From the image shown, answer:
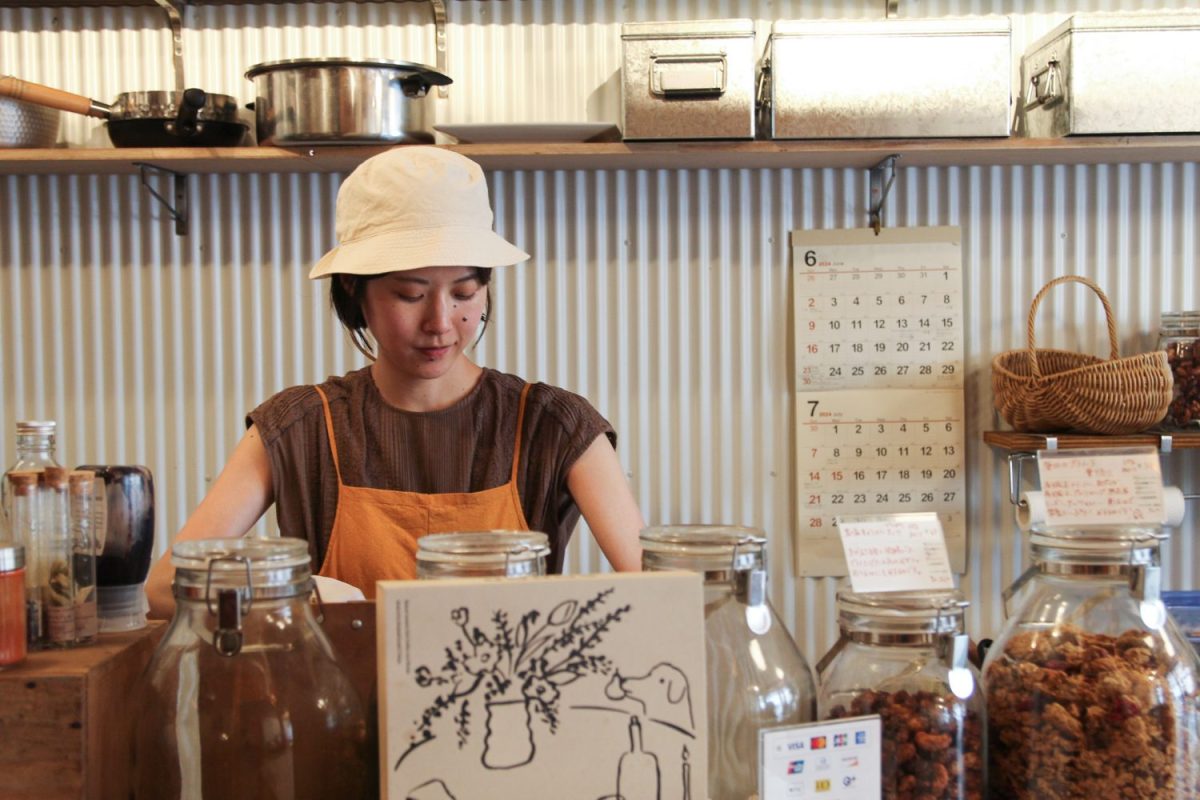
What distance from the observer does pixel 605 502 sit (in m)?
1.70

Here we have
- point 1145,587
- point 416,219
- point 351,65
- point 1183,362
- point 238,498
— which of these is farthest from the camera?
point 1183,362

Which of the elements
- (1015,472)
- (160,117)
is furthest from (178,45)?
(1015,472)

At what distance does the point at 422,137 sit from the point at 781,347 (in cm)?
99

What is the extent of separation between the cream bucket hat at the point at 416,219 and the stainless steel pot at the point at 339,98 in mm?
1011

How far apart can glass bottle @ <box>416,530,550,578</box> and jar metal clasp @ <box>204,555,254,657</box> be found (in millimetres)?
116

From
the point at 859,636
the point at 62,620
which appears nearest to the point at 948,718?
the point at 859,636

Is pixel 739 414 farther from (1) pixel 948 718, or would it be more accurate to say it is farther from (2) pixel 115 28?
(1) pixel 948 718

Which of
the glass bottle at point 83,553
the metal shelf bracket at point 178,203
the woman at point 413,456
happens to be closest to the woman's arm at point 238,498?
the woman at point 413,456

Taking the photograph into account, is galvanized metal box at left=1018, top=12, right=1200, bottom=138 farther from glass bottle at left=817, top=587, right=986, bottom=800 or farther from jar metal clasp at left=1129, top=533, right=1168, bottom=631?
glass bottle at left=817, top=587, right=986, bottom=800

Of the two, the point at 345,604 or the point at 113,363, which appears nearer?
the point at 345,604

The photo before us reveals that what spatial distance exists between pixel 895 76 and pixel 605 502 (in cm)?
128

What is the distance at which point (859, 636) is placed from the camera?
871mm

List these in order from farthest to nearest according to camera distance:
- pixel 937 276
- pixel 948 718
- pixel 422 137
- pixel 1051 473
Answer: pixel 937 276
pixel 422 137
pixel 1051 473
pixel 948 718

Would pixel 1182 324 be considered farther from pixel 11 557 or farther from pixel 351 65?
pixel 11 557
